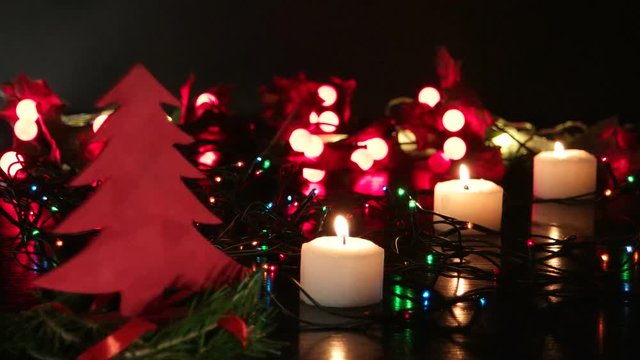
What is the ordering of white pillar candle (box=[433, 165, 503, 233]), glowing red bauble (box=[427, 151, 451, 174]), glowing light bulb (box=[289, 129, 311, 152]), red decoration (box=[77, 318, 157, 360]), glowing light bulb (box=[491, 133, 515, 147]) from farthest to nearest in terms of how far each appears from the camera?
glowing light bulb (box=[491, 133, 515, 147]) → glowing red bauble (box=[427, 151, 451, 174]) → glowing light bulb (box=[289, 129, 311, 152]) → white pillar candle (box=[433, 165, 503, 233]) → red decoration (box=[77, 318, 157, 360])

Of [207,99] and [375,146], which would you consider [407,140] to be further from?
[207,99]

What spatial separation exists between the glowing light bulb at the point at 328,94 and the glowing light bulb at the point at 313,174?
1.08ft

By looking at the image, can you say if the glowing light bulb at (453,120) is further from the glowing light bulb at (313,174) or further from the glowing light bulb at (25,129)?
the glowing light bulb at (25,129)

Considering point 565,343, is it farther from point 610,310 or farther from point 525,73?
point 525,73

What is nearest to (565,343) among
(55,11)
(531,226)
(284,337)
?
(284,337)

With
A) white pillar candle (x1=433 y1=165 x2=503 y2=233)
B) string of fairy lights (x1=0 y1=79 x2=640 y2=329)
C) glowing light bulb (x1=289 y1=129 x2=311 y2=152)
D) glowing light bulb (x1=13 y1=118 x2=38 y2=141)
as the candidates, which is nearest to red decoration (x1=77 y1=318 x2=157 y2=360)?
string of fairy lights (x1=0 y1=79 x2=640 y2=329)

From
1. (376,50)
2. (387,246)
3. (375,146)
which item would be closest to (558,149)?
(375,146)

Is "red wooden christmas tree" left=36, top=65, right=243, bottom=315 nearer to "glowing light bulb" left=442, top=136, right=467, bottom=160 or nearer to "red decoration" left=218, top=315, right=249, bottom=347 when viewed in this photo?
"red decoration" left=218, top=315, right=249, bottom=347

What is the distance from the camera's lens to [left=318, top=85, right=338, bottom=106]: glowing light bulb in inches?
77.5

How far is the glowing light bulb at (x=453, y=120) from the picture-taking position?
1712 millimetres

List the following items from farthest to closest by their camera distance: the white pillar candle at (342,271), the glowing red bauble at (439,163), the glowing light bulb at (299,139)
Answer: the glowing red bauble at (439,163), the glowing light bulb at (299,139), the white pillar candle at (342,271)

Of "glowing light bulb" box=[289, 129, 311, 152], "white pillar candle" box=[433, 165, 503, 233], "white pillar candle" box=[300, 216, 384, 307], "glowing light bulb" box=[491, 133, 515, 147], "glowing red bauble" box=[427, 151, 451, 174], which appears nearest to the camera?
"white pillar candle" box=[300, 216, 384, 307]

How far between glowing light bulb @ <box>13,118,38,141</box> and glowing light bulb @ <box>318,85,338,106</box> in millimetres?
613

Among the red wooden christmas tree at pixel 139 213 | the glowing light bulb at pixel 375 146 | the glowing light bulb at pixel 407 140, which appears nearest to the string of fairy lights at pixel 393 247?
the red wooden christmas tree at pixel 139 213
